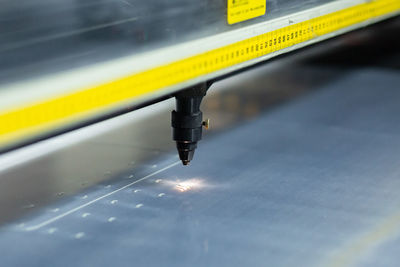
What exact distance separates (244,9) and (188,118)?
34cm

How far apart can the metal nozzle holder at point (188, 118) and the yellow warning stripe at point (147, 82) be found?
0.18 metres

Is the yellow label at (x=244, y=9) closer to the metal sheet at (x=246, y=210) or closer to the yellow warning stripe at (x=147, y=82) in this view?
the yellow warning stripe at (x=147, y=82)

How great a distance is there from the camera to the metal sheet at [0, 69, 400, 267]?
1.78 m

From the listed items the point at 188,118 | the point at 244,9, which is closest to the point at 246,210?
the point at 188,118

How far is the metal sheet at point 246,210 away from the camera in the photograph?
5.84 feet

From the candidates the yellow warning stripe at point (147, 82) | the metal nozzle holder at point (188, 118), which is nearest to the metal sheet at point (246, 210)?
the metal nozzle holder at point (188, 118)

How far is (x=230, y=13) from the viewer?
1.90 meters

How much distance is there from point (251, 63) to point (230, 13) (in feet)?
Answer: 0.57

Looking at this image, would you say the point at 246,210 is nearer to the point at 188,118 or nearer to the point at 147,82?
the point at 188,118

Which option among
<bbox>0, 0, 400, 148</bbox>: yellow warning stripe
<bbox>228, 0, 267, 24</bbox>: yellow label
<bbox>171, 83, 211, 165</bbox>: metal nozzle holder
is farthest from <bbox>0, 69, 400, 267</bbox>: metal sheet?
<bbox>228, 0, 267, 24</bbox>: yellow label

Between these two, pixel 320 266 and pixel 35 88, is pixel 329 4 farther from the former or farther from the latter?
pixel 35 88

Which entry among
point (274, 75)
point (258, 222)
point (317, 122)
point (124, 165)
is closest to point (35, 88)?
point (258, 222)

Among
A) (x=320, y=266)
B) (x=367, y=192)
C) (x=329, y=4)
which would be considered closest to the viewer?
(x=320, y=266)

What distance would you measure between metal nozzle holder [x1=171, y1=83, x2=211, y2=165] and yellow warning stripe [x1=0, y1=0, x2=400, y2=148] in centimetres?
18
